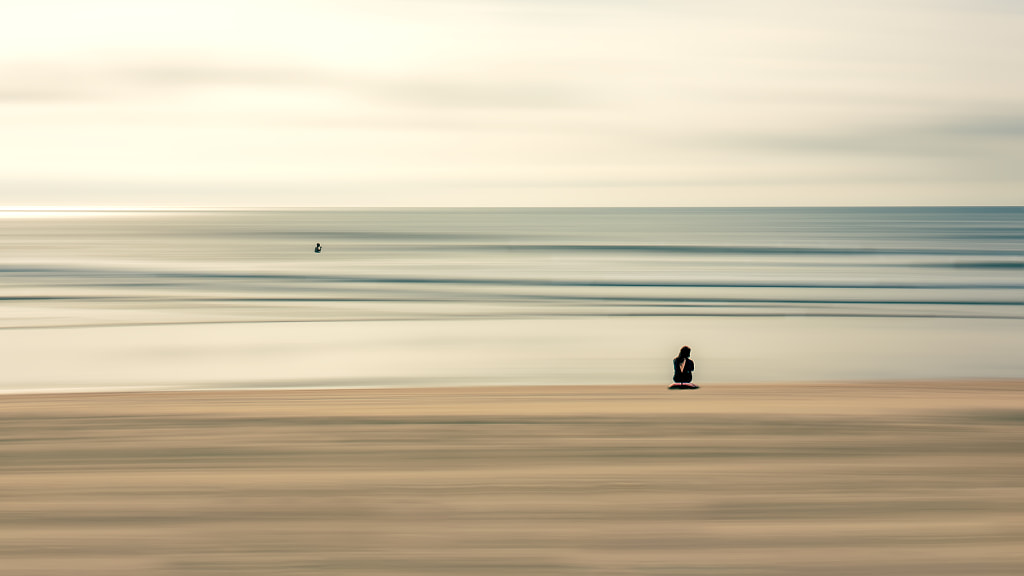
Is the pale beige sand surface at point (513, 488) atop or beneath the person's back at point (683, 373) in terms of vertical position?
beneath

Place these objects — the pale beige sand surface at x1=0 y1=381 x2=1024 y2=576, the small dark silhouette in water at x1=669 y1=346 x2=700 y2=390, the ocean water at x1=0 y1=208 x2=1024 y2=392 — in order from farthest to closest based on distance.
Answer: the ocean water at x1=0 y1=208 x2=1024 y2=392 < the small dark silhouette in water at x1=669 y1=346 x2=700 y2=390 < the pale beige sand surface at x1=0 y1=381 x2=1024 y2=576

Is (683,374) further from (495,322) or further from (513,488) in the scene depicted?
(495,322)

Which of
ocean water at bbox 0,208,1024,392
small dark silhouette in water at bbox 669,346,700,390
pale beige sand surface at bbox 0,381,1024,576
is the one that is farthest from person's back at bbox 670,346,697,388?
ocean water at bbox 0,208,1024,392

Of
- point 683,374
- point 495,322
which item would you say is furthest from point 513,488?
point 495,322

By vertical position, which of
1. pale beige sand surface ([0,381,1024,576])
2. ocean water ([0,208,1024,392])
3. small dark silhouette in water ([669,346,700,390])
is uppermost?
ocean water ([0,208,1024,392])

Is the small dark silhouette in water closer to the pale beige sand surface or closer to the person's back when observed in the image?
the person's back

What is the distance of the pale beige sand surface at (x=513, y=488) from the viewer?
198 inches

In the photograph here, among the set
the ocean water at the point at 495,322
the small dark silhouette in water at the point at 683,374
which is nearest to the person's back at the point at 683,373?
the small dark silhouette in water at the point at 683,374

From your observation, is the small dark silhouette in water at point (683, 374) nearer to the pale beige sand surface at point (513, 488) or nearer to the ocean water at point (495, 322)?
the pale beige sand surface at point (513, 488)

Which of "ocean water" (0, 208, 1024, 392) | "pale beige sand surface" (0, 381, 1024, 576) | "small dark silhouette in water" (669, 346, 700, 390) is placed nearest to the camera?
"pale beige sand surface" (0, 381, 1024, 576)

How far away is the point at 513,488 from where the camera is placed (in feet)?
20.9

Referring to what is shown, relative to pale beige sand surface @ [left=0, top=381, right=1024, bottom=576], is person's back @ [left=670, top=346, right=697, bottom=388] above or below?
above

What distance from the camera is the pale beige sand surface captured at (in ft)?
16.5

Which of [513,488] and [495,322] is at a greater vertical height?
[495,322]
